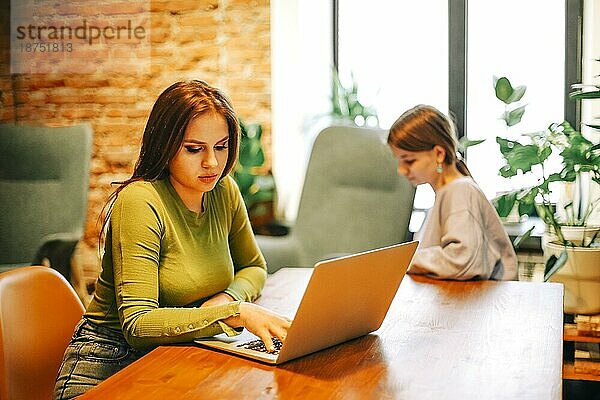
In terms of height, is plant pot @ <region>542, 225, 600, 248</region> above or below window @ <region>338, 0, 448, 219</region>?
below

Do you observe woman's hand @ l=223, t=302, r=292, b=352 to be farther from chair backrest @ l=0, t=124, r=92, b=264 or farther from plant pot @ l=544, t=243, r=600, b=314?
chair backrest @ l=0, t=124, r=92, b=264

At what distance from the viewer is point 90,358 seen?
1.85 metres

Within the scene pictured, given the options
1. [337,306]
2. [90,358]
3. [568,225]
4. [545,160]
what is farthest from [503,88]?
[90,358]

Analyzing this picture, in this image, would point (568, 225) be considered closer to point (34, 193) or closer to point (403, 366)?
point (403, 366)

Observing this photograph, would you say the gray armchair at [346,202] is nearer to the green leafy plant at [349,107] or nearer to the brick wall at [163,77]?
the green leafy plant at [349,107]

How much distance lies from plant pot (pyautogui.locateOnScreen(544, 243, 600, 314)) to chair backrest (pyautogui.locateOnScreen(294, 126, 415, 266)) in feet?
2.18

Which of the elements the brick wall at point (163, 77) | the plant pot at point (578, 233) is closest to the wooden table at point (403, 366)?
the plant pot at point (578, 233)

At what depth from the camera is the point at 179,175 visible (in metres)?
1.91

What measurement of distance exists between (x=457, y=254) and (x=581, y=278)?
39.5 inches

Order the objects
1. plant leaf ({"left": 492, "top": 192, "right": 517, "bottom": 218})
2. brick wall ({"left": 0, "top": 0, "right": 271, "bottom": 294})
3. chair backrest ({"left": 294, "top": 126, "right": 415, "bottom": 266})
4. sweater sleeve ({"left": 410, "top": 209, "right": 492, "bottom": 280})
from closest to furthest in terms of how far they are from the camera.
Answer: sweater sleeve ({"left": 410, "top": 209, "right": 492, "bottom": 280}) < plant leaf ({"left": 492, "top": 192, "right": 517, "bottom": 218}) < chair backrest ({"left": 294, "top": 126, "right": 415, "bottom": 266}) < brick wall ({"left": 0, "top": 0, "right": 271, "bottom": 294})

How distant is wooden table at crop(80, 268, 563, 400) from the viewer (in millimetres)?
1451

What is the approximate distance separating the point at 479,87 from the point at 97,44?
6.04 feet

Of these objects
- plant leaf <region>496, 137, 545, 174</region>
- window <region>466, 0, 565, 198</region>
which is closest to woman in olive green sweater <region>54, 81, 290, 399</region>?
plant leaf <region>496, 137, 545, 174</region>

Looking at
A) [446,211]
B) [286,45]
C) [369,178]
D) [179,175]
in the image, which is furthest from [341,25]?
[179,175]
